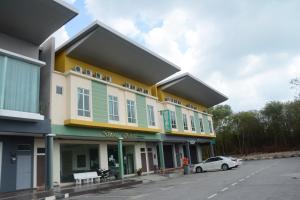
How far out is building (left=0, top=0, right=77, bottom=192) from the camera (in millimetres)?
15695

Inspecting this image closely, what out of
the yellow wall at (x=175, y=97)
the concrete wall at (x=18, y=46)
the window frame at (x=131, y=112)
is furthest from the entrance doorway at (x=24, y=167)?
the yellow wall at (x=175, y=97)

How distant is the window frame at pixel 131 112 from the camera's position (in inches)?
998

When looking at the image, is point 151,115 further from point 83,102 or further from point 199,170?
point 83,102

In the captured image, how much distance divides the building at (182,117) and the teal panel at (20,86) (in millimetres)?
16795

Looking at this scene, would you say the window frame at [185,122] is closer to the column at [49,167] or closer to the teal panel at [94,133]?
the teal panel at [94,133]

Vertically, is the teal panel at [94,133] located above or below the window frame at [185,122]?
below

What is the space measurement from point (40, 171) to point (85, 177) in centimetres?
360

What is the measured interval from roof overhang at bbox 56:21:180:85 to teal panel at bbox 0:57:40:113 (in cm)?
525

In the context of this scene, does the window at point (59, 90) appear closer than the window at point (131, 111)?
Yes

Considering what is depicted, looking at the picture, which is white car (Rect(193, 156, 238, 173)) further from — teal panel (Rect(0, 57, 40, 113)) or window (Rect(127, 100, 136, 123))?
teal panel (Rect(0, 57, 40, 113))

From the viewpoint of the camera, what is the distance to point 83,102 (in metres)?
20.9

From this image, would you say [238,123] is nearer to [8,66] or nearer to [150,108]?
[150,108]

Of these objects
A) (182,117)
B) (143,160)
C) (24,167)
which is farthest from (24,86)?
(182,117)

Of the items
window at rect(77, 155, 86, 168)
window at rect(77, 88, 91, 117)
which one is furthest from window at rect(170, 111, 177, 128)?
window at rect(77, 88, 91, 117)
